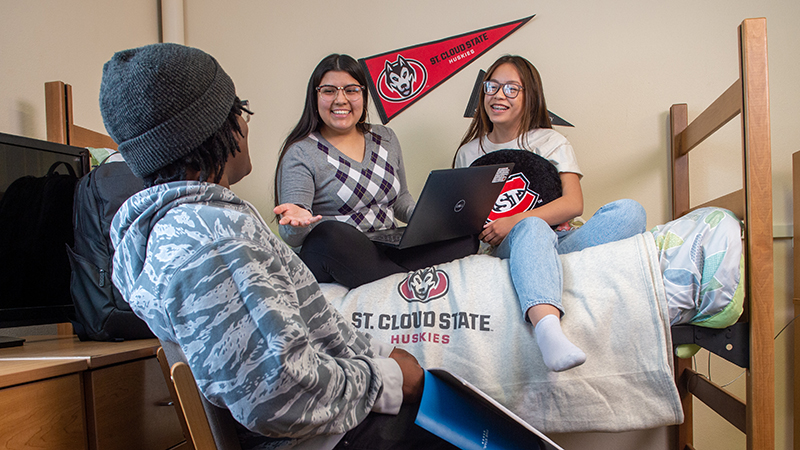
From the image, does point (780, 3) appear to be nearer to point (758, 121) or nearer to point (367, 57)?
point (758, 121)

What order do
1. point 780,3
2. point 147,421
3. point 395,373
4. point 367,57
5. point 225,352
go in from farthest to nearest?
point 367,57 → point 780,3 → point 147,421 → point 395,373 → point 225,352

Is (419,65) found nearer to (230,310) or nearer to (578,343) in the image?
(578,343)

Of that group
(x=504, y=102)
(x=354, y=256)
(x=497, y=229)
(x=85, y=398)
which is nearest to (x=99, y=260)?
(x=85, y=398)

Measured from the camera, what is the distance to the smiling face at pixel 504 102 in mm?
1507

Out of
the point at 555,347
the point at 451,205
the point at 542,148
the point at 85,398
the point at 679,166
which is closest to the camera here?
the point at 85,398

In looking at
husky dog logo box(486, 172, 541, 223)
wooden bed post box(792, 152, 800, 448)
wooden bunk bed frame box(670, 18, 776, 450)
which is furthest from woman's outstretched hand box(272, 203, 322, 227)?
wooden bed post box(792, 152, 800, 448)

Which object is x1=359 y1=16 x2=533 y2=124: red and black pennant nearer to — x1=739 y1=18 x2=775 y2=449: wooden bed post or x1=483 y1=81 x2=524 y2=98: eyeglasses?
x1=483 y1=81 x2=524 y2=98: eyeglasses

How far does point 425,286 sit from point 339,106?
1.89 feet

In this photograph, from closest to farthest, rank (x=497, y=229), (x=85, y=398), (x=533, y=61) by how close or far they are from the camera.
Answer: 1. (x=85, y=398)
2. (x=497, y=229)
3. (x=533, y=61)

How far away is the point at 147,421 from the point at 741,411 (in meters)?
1.13

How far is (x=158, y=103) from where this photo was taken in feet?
1.88

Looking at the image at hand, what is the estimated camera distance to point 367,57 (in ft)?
6.20

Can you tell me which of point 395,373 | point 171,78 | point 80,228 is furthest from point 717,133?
point 80,228

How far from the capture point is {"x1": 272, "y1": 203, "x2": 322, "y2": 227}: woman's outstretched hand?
0.98 meters
